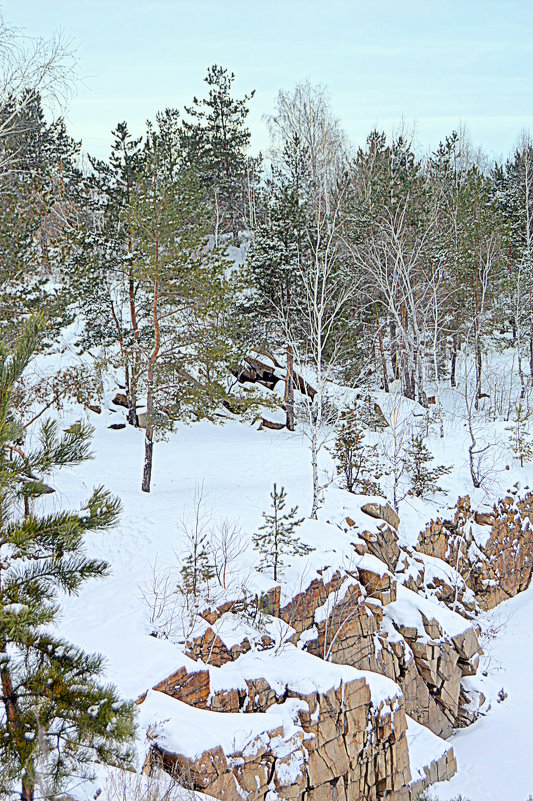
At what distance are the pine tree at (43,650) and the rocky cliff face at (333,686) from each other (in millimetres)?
2653

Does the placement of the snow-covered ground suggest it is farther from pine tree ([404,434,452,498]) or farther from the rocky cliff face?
the rocky cliff face

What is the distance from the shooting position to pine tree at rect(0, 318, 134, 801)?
3.98 m

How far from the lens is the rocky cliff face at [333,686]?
7.17 m

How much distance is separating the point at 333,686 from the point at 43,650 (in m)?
5.23

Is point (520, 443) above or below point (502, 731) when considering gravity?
above

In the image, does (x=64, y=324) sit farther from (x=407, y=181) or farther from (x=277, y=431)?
(x=407, y=181)

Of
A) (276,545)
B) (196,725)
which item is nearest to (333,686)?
(196,725)

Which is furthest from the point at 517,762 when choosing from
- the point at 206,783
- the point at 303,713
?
the point at 206,783

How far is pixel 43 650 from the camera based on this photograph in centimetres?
440

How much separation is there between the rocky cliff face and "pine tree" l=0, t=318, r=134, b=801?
8.70 ft

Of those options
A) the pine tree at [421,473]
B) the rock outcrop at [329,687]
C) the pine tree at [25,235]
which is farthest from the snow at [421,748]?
the pine tree at [25,235]

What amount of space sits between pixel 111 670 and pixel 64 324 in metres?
8.17

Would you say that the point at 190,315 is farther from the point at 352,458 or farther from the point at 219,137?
the point at 219,137

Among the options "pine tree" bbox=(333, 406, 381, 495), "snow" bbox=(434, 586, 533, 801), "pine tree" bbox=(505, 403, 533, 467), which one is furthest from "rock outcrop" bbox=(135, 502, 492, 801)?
"pine tree" bbox=(505, 403, 533, 467)
